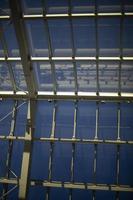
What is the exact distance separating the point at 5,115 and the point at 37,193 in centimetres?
403

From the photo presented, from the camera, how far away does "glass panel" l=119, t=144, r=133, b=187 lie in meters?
12.7

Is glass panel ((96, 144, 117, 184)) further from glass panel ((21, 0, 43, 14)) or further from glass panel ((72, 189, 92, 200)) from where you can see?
glass panel ((21, 0, 43, 14))

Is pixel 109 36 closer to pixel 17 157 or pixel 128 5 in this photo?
pixel 128 5

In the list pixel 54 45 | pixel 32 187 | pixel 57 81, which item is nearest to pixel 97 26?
pixel 54 45

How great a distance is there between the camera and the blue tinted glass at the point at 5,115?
14023 mm

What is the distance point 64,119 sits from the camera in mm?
13820

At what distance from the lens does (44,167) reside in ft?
43.8

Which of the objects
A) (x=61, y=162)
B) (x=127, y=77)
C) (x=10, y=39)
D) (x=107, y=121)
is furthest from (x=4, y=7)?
(x=61, y=162)

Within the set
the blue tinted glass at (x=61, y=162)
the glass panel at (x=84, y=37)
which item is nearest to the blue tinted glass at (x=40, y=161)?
the blue tinted glass at (x=61, y=162)

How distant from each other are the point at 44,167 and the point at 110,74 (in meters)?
5.23

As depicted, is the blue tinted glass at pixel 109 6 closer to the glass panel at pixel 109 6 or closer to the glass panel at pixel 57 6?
the glass panel at pixel 109 6

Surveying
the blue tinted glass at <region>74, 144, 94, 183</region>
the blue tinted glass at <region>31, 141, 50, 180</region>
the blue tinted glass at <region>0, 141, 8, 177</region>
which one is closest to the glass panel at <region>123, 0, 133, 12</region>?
the blue tinted glass at <region>74, 144, 94, 183</region>

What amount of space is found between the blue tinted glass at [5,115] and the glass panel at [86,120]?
338 centimetres

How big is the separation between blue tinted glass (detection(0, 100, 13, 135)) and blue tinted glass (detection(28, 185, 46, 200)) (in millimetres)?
2935
